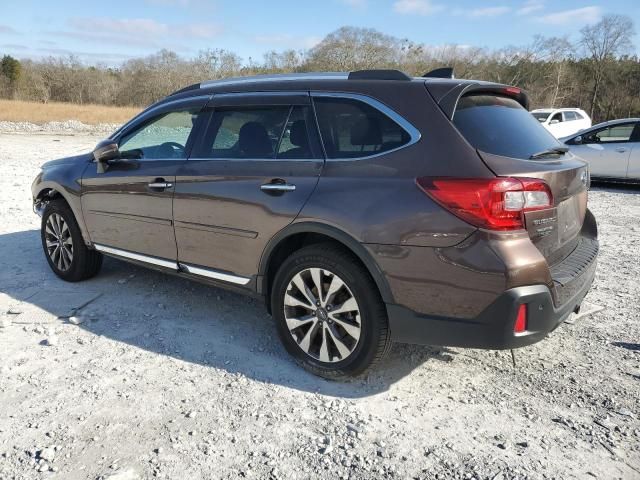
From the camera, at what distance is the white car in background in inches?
746

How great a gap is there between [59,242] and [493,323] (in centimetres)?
430

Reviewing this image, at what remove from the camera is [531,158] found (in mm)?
2916

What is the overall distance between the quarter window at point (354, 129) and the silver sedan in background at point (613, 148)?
9.48 metres

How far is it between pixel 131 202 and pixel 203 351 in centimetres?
147

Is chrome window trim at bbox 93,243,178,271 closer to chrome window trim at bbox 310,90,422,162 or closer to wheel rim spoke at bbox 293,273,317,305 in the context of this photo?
wheel rim spoke at bbox 293,273,317,305

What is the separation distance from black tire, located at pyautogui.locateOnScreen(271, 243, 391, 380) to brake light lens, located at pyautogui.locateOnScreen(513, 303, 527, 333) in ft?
2.36

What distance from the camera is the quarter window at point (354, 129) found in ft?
9.86

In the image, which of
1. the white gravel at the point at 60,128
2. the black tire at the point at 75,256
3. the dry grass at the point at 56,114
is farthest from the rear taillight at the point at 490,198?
the dry grass at the point at 56,114

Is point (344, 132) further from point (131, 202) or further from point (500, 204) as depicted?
point (131, 202)

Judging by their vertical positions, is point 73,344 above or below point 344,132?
below

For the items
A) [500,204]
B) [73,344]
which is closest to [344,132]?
[500,204]

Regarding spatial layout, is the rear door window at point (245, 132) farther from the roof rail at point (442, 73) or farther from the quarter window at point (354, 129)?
the roof rail at point (442, 73)

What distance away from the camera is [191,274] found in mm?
4008

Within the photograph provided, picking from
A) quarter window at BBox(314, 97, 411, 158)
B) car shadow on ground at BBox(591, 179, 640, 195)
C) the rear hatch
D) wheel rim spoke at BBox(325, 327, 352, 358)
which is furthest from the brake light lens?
car shadow on ground at BBox(591, 179, 640, 195)
